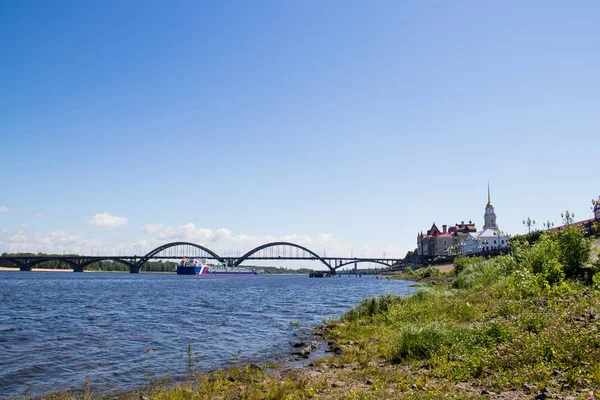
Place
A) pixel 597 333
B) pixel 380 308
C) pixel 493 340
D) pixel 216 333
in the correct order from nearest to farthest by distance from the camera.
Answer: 1. pixel 597 333
2. pixel 493 340
3. pixel 216 333
4. pixel 380 308

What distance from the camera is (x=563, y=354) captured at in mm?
10352

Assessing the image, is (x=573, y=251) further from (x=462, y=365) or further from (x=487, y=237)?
(x=487, y=237)

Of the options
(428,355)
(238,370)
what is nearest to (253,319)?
(238,370)

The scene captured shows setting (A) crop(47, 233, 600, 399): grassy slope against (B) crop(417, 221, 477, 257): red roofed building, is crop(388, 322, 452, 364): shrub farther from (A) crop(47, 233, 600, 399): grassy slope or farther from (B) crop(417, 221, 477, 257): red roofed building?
(B) crop(417, 221, 477, 257): red roofed building

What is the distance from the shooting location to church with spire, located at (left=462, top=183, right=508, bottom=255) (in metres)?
145

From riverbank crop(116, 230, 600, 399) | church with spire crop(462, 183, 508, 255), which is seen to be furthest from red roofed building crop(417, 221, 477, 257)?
riverbank crop(116, 230, 600, 399)

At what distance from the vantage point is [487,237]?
15025 centimetres

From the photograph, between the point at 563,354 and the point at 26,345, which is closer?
the point at 563,354

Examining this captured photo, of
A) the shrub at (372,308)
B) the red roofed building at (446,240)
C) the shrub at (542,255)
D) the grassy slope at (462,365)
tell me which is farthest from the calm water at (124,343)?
the red roofed building at (446,240)

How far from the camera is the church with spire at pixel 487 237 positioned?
474 feet

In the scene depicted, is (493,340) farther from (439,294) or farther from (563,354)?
(439,294)

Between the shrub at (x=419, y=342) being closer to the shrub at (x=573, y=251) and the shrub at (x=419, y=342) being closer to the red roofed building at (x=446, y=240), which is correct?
the shrub at (x=573, y=251)

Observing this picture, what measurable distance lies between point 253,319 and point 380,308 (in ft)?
30.4

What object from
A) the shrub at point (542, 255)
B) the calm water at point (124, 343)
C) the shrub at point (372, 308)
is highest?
the shrub at point (542, 255)
